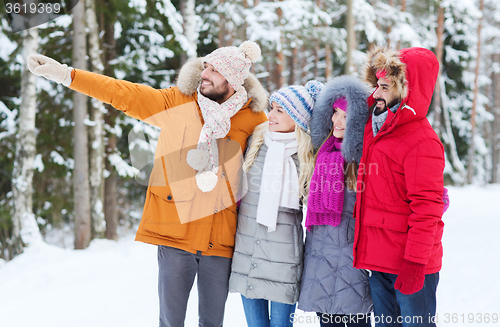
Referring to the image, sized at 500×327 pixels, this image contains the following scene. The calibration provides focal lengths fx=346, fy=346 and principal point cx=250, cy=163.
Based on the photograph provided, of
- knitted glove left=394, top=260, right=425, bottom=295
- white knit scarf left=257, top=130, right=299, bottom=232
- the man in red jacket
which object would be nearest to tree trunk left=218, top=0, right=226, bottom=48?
white knit scarf left=257, top=130, right=299, bottom=232

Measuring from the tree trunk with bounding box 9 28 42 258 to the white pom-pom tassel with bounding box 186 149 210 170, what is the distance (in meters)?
4.55

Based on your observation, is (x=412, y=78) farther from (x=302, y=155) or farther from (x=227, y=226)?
(x=227, y=226)

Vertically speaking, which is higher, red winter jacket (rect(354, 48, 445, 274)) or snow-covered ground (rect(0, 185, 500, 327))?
red winter jacket (rect(354, 48, 445, 274))

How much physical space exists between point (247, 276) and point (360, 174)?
1016 mm

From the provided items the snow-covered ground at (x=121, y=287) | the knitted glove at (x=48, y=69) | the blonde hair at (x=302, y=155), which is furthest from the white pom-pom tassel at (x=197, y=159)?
the snow-covered ground at (x=121, y=287)

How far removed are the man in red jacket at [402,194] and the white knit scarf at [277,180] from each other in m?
0.48

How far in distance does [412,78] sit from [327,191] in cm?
84

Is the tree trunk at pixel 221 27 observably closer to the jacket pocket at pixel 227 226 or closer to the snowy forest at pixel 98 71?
the snowy forest at pixel 98 71

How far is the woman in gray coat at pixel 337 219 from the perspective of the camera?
2.23m

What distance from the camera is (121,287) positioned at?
168 inches

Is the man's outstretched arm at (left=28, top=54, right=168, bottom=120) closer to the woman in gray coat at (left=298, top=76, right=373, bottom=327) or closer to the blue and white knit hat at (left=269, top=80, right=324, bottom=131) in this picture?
the blue and white knit hat at (left=269, top=80, right=324, bottom=131)

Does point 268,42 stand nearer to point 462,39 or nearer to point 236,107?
point 236,107

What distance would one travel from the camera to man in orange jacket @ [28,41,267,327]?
2348mm

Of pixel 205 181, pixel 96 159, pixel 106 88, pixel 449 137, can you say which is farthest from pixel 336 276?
pixel 449 137
